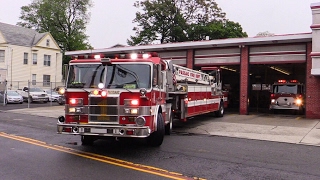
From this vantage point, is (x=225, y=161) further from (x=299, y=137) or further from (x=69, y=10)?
(x=69, y=10)

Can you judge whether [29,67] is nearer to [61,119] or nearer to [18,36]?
[18,36]

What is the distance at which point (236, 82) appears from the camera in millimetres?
35188

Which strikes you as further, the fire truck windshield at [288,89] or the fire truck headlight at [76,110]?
the fire truck windshield at [288,89]

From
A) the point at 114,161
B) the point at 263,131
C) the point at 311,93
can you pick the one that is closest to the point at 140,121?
the point at 114,161

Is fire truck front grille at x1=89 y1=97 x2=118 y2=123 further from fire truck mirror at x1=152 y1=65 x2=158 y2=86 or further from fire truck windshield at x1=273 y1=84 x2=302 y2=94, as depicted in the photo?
fire truck windshield at x1=273 y1=84 x2=302 y2=94

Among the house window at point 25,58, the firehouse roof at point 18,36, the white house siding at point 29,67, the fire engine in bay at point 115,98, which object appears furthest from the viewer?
the house window at point 25,58

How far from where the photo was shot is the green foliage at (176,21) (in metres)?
52.9

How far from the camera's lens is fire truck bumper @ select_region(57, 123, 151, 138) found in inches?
338

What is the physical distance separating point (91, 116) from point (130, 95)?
1170mm

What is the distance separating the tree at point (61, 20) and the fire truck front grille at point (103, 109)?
56084 mm

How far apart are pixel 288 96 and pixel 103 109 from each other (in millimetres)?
16971

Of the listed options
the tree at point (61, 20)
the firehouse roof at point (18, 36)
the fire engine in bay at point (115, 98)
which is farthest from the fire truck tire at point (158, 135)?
the tree at point (61, 20)

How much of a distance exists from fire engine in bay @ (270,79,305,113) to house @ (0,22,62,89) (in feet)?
88.2

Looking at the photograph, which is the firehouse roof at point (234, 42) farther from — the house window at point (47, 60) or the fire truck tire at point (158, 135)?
the house window at point (47, 60)
